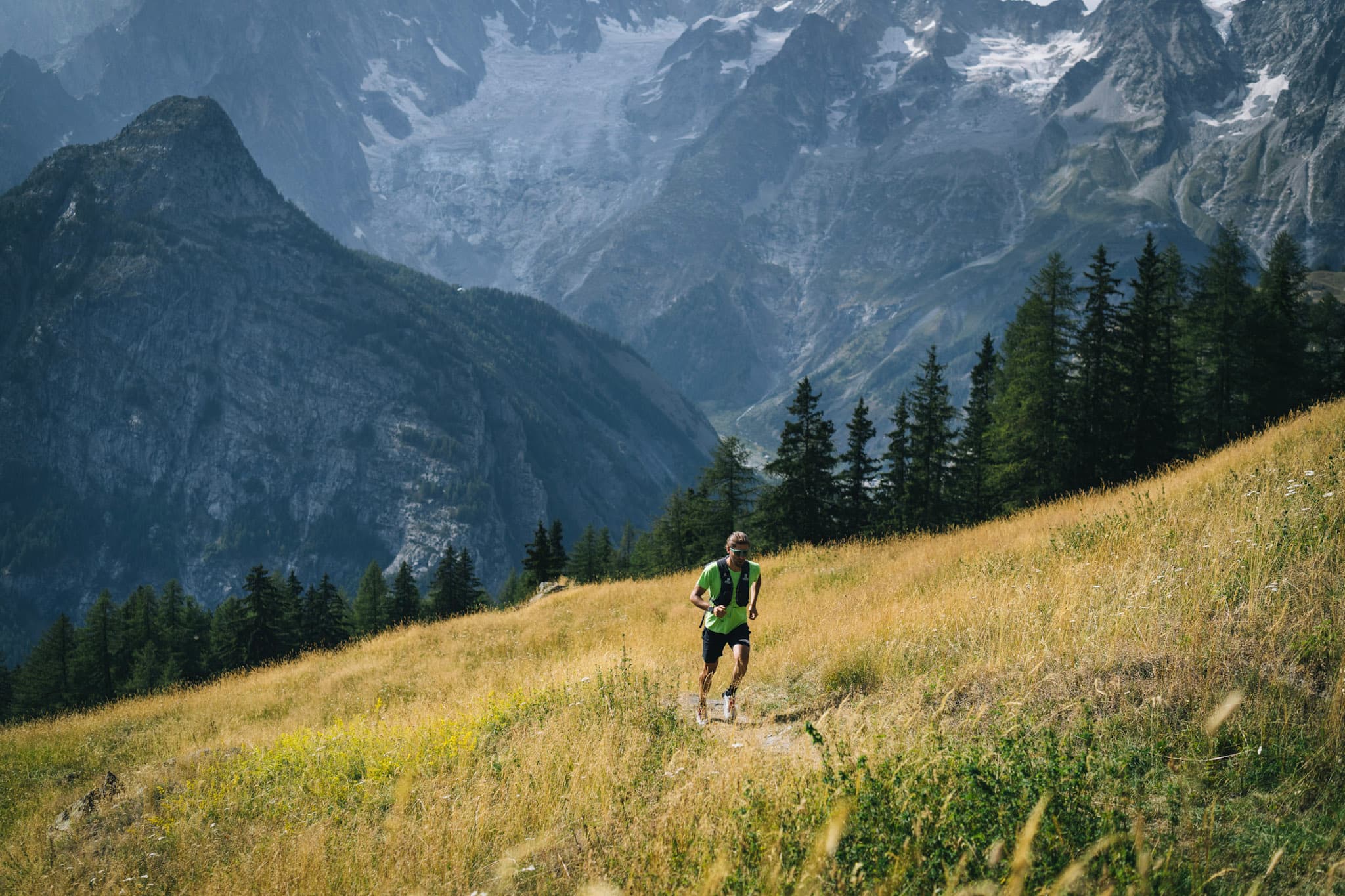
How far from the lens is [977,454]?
41.0 meters

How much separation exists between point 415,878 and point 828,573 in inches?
507

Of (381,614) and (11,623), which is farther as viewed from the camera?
(11,623)

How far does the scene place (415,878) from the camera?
551 cm

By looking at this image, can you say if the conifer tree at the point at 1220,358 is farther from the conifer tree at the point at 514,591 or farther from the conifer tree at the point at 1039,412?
the conifer tree at the point at 514,591

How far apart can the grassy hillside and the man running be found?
25.4 inches

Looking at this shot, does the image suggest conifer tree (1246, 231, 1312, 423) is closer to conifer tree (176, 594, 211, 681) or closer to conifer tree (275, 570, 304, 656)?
conifer tree (275, 570, 304, 656)

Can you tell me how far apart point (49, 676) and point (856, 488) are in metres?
65.4

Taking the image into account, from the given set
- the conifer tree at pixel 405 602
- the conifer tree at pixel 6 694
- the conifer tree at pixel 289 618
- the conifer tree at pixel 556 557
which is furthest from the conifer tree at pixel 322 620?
the conifer tree at pixel 6 694

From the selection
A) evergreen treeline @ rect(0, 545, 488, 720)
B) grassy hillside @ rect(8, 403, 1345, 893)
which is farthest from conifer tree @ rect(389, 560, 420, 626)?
grassy hillside @ rect(8, 403, 1345, 893)

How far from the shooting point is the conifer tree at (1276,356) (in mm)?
33000

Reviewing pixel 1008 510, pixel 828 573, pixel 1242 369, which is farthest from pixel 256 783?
pixel 1242 369

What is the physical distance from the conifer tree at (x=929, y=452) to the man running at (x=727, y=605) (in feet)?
108

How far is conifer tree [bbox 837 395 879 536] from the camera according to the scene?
42.3 metres

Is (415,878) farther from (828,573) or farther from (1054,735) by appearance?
(828,573)
